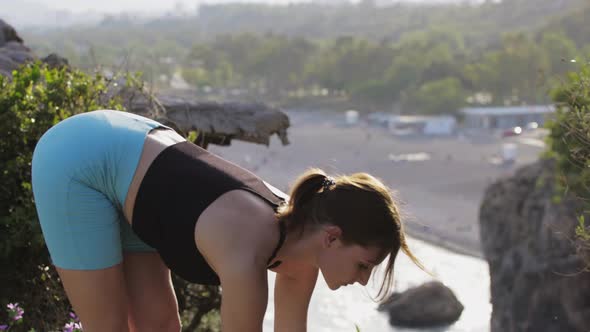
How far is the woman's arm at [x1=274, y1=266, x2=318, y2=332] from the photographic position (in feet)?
7.25

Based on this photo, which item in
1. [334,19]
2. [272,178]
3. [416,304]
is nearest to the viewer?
[416,304]

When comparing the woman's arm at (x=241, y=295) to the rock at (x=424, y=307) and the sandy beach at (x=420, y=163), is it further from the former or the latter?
the sandy beach at (x=420, y=163)

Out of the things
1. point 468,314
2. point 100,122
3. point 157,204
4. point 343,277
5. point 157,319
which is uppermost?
point 100,122

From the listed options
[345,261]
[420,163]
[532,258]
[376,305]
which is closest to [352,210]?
[345,261]

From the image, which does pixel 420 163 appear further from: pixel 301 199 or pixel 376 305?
pixel 301 199

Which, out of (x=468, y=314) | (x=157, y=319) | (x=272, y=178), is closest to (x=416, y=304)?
(x=468, y=314)

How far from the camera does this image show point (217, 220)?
1.87 m

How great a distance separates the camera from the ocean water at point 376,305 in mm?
13172

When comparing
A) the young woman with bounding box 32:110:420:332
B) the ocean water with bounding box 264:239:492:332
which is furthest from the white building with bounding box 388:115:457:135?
the young woman with bounding box 32:110:420:332

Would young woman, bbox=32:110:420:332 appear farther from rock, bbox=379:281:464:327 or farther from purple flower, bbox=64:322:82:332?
rock, bbox=379:281:464:327

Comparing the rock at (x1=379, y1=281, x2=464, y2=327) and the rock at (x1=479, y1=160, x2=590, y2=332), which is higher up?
the rock at (x1=479, y1=160, x2=590, y2=332)

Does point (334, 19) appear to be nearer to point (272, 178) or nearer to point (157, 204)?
point (272, 178)

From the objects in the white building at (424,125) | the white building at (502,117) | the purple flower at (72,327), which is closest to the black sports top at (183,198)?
the purple flower at (72,327)

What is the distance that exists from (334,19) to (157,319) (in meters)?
128
